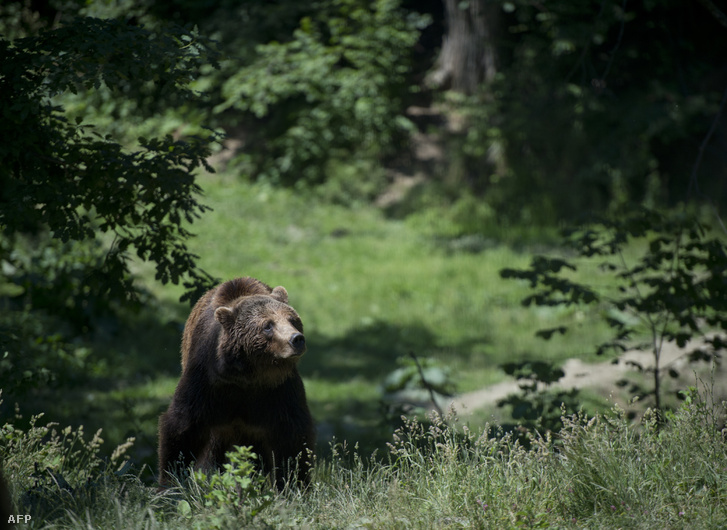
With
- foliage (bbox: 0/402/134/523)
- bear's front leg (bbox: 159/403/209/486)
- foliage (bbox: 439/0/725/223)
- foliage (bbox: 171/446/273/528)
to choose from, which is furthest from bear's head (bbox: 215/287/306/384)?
foliage (bbox: 439/0/725/223)

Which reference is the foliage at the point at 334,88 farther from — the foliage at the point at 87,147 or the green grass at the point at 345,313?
the foliage at the point at 87,147

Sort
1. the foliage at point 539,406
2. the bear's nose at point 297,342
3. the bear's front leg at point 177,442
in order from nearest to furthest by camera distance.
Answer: the bear's nose at point 297,342
the bear's front leg at point 177,442
the foliage at point 539,406

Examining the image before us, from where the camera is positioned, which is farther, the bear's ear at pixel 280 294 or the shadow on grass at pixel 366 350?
the shadow on grass at pixel 366 350

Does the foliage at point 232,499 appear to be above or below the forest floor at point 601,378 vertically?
above

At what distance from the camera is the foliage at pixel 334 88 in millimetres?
16031

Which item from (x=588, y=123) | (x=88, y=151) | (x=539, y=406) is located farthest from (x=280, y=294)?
(x=588, y=123)

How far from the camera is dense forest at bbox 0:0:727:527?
4.80 metres

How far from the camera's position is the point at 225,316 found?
3.89 m

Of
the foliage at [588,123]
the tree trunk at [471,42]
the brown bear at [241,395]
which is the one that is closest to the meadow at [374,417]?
the brown bear at [241,395]

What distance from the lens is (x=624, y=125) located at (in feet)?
44.9

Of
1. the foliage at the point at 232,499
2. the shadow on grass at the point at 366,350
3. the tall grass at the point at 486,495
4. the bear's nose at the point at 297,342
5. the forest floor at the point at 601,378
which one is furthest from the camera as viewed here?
the shadow on grass at the point at 366,350

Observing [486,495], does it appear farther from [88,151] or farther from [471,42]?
[471,42]

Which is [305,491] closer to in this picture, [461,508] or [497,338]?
[461,508]

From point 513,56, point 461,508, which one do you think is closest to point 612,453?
point 461,508
